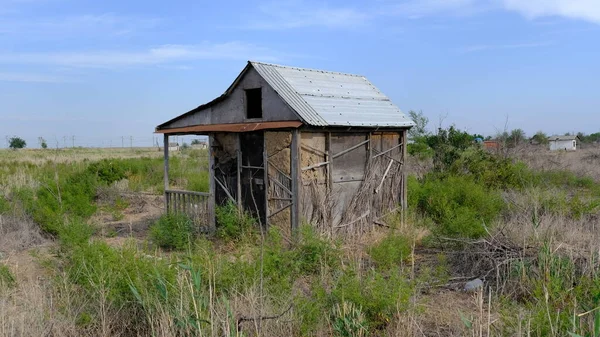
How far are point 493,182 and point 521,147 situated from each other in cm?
702

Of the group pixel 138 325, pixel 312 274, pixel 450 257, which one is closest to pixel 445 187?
pixel 450 257

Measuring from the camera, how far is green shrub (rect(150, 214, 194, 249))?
10.9 metres

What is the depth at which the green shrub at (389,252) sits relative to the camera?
823 centimetres

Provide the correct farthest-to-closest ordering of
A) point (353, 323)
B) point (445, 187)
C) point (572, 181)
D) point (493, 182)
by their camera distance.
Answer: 1. point (572, 181)
2. point (493, 182)
3. point (445, 187)
4. point (353, 323)

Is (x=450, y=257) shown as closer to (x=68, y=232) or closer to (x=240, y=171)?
(x=240, y=171)

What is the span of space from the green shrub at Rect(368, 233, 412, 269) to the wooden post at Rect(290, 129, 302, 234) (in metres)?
2.00

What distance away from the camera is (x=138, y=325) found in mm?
5582

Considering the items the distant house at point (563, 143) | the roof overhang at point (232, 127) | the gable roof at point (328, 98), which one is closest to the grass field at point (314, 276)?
the roof overhang at point (232, 127)

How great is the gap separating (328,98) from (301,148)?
166cm

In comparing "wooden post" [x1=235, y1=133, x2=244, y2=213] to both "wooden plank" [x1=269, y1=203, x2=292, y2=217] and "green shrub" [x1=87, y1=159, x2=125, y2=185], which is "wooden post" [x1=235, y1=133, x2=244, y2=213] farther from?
"green shrub" [x1=87, y1=159, x2=125, y2=185]

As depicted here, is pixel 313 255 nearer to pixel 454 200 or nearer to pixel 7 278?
pixel 7 278

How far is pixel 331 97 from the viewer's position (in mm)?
11445

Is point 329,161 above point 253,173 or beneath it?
above

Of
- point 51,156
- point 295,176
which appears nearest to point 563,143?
point 51,156
